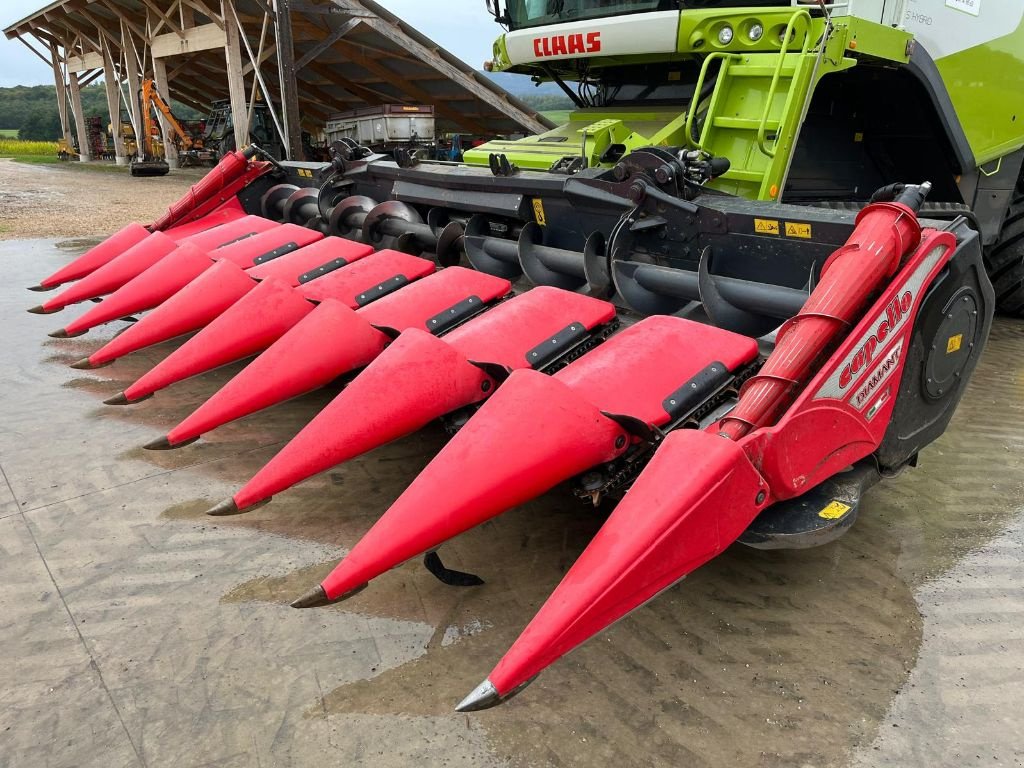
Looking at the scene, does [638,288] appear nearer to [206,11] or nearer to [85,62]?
[206,11]

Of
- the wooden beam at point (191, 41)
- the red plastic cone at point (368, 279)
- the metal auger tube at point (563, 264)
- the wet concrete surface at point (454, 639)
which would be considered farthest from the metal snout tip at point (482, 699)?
the wooden beam at point (191, 41)

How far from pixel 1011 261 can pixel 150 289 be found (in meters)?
5.22

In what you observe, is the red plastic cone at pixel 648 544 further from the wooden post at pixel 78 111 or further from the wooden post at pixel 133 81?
the wooden post at pixel 78 111

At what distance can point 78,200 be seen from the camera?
43.0 ft

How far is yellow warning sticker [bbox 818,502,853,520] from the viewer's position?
180 cm

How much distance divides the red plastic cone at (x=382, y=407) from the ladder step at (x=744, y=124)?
5.72ft

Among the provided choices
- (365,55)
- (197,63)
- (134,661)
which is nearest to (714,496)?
(134,661)

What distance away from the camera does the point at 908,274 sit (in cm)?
195

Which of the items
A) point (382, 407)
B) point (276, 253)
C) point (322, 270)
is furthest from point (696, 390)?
point (276, 253)

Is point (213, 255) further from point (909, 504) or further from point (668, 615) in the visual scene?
point (909, 504)

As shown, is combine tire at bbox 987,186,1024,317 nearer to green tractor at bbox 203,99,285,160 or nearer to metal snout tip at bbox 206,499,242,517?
metal snout tip at bbox 206,499,242,517

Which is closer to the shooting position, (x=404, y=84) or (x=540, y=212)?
(x=540, y=212)

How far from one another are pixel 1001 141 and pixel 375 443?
4253 millimetres

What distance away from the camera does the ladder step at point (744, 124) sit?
3100 mm
